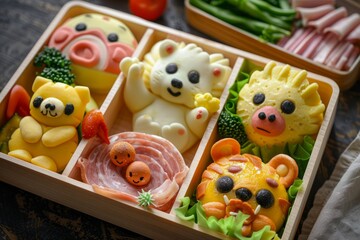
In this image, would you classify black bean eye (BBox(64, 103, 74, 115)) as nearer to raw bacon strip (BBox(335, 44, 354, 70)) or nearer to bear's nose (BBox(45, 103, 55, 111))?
bear's nose (BBox(45, 103, 55, 111))

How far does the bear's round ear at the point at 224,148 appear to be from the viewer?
5.22 feet

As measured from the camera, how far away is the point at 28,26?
85.0 inches

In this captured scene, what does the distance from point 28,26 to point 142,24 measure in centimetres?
55

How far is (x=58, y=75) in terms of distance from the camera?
1.73 m

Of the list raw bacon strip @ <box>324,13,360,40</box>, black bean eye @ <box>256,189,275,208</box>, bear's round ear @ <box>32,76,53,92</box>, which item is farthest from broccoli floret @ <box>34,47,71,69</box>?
raw bacon strip @ <box>324,13,360,40</box>

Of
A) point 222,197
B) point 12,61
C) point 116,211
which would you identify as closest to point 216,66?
point 222,197

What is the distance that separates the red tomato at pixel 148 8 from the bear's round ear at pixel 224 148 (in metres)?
0.74

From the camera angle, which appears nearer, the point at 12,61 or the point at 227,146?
the point at 227,146

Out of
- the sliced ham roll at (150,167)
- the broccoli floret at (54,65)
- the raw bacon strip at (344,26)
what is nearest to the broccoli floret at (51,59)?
the broccoli floret at (54,65)

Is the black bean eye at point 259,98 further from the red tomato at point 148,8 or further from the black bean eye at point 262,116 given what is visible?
the red tomato at point 148,8

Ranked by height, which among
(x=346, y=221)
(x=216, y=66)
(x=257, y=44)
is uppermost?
(x=257, y=44)

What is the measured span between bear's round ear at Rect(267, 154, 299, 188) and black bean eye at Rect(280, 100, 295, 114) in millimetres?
135

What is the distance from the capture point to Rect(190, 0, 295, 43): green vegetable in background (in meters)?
2.07

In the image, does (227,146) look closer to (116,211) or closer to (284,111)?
(284,111)
